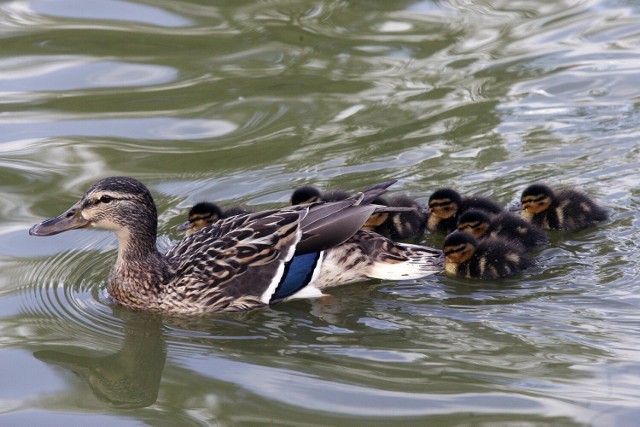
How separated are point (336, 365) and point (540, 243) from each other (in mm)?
1651

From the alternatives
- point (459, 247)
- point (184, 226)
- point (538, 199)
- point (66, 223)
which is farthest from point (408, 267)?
point (66, 223)

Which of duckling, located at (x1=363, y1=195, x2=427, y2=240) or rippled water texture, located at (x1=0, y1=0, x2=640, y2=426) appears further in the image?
duckling, located at (x1=363, y1=195, x2=427, y2=240)

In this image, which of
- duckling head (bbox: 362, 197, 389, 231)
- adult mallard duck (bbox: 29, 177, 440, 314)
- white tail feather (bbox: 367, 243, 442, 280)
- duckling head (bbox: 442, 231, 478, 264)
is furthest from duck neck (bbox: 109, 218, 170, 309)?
duckling head (bbox: 442, 231, 478, 264)

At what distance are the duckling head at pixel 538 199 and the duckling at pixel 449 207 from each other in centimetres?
16

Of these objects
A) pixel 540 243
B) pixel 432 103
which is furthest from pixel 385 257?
pixel 432 103

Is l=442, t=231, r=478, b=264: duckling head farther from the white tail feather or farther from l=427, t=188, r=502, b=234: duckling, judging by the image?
l=427, t=188, r=502, b=234: duckling

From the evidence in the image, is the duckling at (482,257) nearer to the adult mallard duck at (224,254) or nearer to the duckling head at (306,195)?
the adult mallard duck at (224,254)

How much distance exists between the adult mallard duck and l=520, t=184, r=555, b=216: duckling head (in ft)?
2.44

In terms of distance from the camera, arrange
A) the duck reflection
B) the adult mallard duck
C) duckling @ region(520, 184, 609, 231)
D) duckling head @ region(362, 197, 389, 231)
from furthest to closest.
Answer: duckling head @ region(362, 197, 389, 231) → duckling @ region(520, 184, 609, 231) → the adult mallard duck → the duck reflection

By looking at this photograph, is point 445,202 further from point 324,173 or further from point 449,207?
point 324,173

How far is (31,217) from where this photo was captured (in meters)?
6.25

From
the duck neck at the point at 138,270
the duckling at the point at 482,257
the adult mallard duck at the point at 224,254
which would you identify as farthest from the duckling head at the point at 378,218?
the duck neck at the point at 138,270

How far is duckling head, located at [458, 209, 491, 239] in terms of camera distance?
5.83 metres

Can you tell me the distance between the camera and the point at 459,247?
5.50 metres
